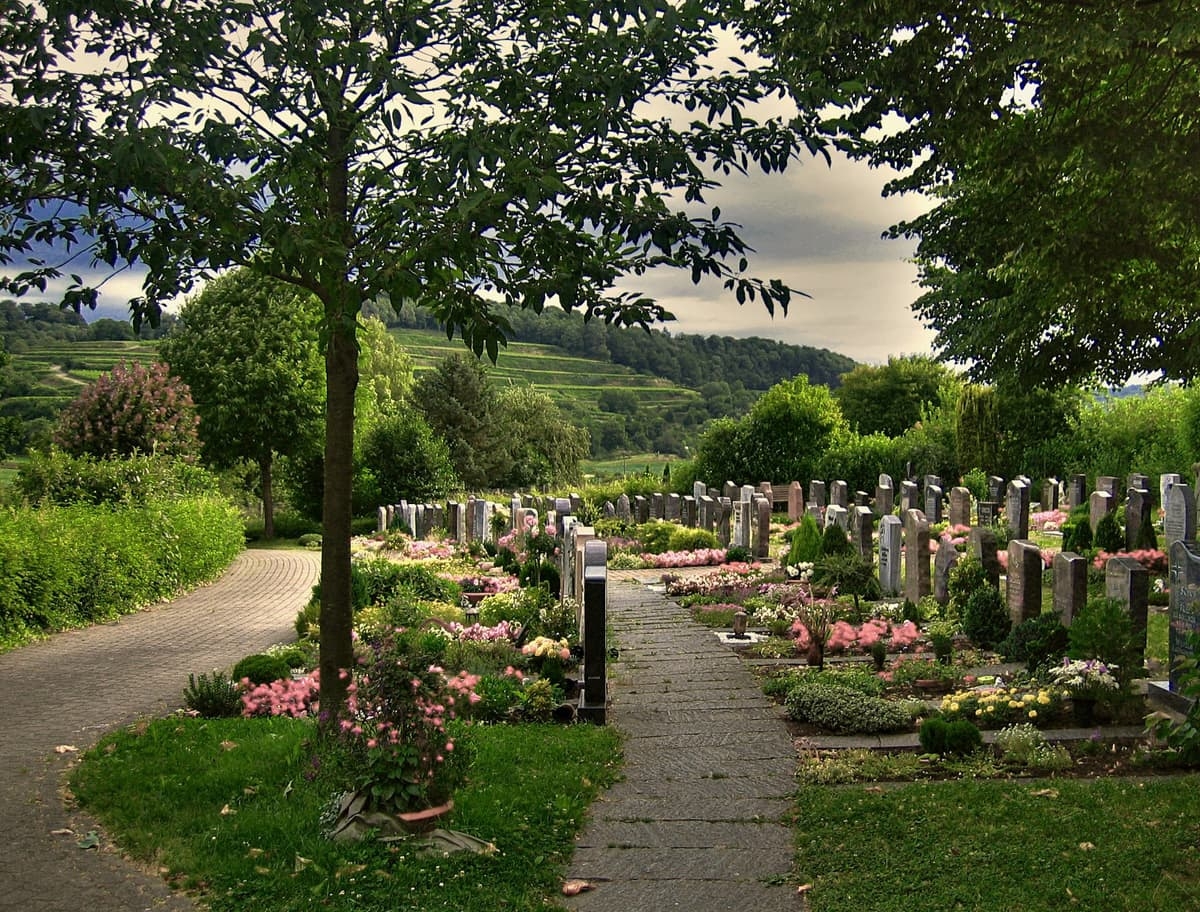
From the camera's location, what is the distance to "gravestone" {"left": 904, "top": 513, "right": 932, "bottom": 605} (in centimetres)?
Result: 1509

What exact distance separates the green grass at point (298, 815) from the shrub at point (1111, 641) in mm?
4078

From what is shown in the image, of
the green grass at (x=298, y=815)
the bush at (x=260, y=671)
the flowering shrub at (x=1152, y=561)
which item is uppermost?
the flowering shrub at (x=1152, y=561)

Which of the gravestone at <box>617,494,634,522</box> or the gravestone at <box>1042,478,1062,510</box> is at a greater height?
the gravestone at <box>1042,478,1062,510</box>

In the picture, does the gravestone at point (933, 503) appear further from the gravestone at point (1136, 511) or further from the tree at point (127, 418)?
the tree at point (127, 418)

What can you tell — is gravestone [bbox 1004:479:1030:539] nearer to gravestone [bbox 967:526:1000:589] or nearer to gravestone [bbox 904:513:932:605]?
gravestone [bbox 904:513:932:605]

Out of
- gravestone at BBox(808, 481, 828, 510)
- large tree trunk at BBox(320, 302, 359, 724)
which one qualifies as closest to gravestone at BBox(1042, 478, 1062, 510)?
gravestone at BBox(808, 481, 828, 510)

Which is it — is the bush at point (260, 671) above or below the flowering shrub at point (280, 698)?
above

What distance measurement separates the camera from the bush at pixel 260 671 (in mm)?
11359

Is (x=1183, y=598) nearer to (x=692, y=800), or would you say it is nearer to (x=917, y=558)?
(x=692, y=800)

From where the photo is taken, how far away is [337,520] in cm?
830

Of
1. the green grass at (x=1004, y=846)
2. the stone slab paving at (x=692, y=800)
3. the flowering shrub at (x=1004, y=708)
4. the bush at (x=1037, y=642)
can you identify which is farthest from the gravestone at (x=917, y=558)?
the green grass at (x=1004, y=846)

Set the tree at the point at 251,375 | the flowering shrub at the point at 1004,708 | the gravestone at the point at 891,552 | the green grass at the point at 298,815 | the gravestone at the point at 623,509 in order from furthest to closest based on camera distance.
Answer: the tree at the point at 251,375 < the gravestone at the point at 623,509 < the gravestone at the point at 891,552 < the flowering shrub at the point at 1004,708 < the green grass at the point at 298,815

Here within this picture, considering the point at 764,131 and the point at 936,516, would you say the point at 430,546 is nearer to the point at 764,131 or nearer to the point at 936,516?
the point at 936,516

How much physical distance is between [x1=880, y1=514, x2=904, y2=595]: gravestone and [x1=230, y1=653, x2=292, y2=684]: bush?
8.44m
